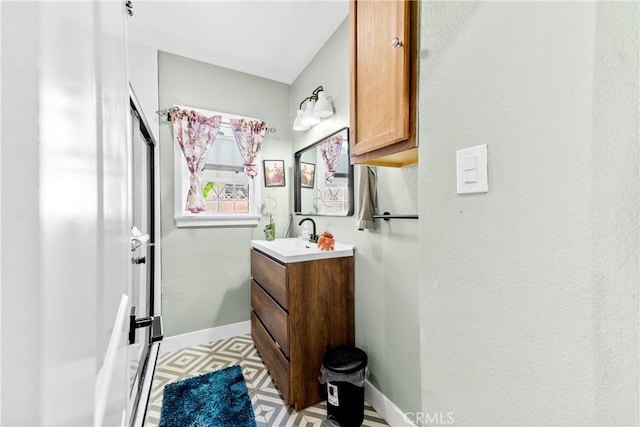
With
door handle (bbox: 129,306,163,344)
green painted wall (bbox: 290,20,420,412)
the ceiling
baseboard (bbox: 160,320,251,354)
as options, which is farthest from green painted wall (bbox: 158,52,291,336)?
door handle (bbox: 129,306,163,344)

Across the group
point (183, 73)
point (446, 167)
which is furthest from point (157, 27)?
point (446, 167)

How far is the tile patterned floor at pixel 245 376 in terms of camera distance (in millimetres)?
1505

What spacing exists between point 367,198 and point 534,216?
40.5 inches

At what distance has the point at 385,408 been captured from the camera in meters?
1.51

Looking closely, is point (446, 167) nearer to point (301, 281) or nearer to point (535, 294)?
point (535, 294)

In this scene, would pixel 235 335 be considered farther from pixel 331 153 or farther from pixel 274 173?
pixel 331 153

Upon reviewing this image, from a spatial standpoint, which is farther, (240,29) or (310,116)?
(310,116)

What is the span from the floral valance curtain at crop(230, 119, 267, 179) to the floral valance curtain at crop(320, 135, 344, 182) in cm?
71

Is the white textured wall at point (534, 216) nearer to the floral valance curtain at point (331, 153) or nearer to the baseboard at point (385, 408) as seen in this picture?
the baseboard at point (385, 408)

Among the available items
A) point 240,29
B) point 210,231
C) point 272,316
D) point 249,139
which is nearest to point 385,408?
point 272,316

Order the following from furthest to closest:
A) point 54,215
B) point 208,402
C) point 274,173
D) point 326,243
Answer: point 274,173, point 326,243, point 208,402, point 54,215

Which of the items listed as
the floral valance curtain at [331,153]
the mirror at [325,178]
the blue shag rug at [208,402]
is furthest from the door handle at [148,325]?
the floral valance curtain at [331,153]

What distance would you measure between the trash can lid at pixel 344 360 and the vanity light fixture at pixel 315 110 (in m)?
1.62

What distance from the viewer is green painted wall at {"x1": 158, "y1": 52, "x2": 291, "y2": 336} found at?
7.40 feet
